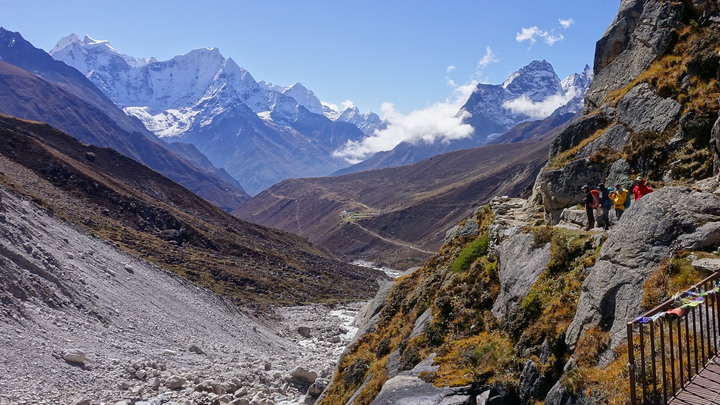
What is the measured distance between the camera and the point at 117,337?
3134 cm

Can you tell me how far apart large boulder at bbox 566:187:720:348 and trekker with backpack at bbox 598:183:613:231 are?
184 inches

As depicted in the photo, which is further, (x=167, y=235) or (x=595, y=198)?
(x=167, y=235)

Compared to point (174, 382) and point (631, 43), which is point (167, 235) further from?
point (631, 43)

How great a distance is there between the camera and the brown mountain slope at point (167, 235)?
6838cm

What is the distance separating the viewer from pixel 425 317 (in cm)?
1705

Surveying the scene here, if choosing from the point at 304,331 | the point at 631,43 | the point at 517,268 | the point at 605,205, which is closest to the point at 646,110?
the point at 605,205

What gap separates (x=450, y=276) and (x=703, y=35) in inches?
467

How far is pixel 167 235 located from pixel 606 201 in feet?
256

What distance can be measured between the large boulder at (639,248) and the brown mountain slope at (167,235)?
56.7 meters

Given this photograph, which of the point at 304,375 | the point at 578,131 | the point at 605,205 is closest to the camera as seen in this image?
the point at 605,205

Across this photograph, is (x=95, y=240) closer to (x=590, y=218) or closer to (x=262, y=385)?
(x=262, y=385)

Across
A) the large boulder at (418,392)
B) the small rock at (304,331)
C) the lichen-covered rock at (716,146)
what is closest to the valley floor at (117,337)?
the small rock at (304,331)

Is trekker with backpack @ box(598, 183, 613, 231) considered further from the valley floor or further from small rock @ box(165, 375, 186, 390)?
small rock @ box(165, 375, 186, 390)

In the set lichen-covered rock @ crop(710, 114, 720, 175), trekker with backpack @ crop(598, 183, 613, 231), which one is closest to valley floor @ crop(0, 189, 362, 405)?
trekker with backpack @ crop(598, 183, 613, 231)
